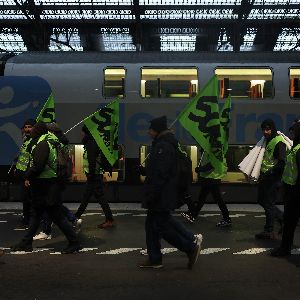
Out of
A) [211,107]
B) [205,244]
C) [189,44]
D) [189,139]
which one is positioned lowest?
[205,244]

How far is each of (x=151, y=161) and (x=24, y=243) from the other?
7.17ft

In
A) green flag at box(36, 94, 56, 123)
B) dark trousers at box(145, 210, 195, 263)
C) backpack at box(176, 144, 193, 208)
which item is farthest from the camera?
green flag at box(36, 94, 56, 123)

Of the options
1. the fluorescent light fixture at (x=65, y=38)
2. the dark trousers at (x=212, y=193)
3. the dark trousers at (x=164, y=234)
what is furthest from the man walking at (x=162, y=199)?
the fluorescent light fixture at (x=65, y=38)

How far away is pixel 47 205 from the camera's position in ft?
21.6

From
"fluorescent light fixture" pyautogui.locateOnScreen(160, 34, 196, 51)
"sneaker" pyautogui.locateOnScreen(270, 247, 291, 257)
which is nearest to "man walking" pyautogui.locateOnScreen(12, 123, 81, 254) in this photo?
"sneaker" pyautogui.locateOnScreen(270, 247, 291, 257)

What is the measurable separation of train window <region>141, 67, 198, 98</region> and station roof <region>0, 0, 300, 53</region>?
746 centimetres

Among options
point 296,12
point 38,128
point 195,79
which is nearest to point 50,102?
point 38,128

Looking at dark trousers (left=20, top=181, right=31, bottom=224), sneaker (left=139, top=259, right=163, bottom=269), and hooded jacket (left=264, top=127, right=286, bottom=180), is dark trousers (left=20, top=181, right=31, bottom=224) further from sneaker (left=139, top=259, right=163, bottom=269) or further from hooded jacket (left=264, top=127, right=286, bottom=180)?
hooded jacket (left=264, top=127, right=286, bottom=180)

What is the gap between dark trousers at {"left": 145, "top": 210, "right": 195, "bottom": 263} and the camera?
5.84 m

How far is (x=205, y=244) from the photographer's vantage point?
740cm

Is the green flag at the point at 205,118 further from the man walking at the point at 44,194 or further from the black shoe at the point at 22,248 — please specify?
the black shoe at the point at 22,248

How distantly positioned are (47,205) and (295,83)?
7359 millimetres

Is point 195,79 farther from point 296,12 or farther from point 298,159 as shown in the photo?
point 296,12

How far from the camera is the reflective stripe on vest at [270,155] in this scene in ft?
24.6
